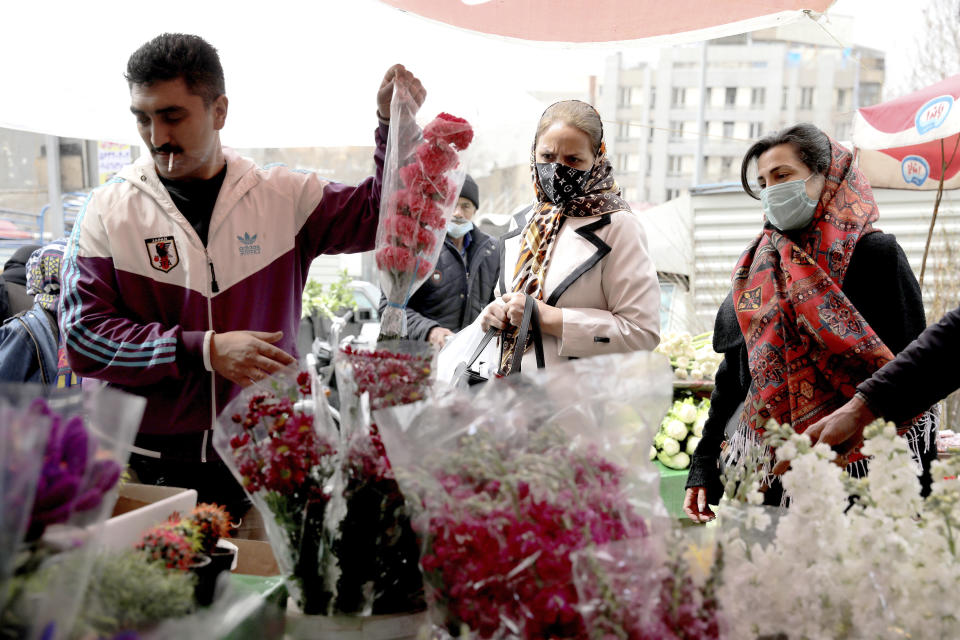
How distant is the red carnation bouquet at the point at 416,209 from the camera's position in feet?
5.83

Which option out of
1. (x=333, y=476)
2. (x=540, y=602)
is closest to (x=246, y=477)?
(x=333, y=476)

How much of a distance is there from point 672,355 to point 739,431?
2240mm

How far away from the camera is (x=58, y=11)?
2479 millimetres

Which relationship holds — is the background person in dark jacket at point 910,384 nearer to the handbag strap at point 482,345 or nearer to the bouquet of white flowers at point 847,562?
the bouquet of white flowers at point 847,562

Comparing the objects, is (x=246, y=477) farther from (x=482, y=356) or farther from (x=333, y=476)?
(x=482, y=356)

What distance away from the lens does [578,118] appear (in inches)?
91.3

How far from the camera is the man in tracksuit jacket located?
1828mm

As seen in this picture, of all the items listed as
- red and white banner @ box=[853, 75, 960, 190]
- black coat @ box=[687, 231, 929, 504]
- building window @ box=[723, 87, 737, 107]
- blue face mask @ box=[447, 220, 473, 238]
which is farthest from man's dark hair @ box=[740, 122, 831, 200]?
building window @ box=[723, 87, 737, 107]

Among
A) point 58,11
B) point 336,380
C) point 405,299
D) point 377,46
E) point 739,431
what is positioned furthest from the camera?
point 377,46

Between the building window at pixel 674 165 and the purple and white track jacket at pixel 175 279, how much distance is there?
25.6m

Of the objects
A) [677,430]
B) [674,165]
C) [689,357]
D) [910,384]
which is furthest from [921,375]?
[674,165]

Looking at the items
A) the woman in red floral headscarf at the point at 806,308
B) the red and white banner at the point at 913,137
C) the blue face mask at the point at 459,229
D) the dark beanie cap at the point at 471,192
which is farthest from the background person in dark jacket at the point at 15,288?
the red and white banner at the point at 913,137

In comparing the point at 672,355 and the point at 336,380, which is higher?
the point at 336,380

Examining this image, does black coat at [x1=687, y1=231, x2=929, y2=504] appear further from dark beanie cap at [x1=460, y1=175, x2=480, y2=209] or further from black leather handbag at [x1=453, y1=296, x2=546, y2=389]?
dark beanie cap at [x1=460, y1=175, x2=480, y2=209]
